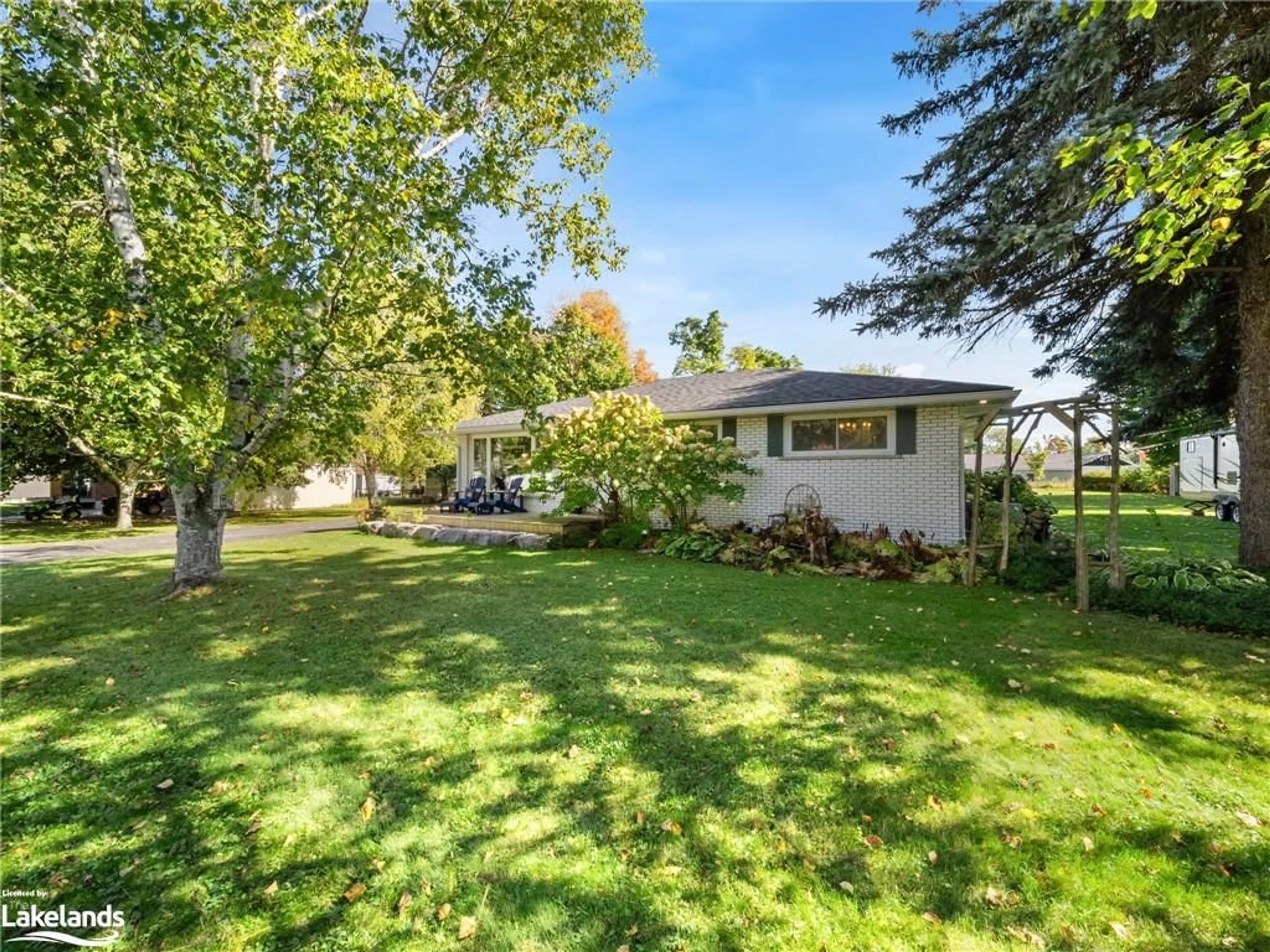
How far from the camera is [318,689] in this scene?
14.2ft

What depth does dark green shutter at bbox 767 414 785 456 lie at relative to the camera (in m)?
11.6

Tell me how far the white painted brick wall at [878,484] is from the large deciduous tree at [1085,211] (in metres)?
1.90

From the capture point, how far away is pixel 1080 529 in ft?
21.1

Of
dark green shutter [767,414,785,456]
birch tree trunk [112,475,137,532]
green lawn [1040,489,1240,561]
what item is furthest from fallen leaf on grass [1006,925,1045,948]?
birch tree trunk [112,475,137,532]

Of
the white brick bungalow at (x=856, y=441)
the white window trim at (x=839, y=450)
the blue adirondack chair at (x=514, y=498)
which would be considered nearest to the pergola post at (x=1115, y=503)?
the white brick bungalow at (x=856, y=441)

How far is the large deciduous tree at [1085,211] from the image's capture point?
18.8 ft

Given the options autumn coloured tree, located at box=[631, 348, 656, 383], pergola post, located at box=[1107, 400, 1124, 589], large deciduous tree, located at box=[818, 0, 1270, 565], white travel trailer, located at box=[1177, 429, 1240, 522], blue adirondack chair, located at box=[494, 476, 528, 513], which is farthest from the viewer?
autumn coloured tree, located at box=[631, 348, 656, 383]

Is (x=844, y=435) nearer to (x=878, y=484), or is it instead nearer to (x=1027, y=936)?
(x=878, y=484)

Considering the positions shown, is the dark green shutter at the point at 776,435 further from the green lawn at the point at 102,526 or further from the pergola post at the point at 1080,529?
the green lawn at the point at 102,526

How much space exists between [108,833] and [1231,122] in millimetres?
13005

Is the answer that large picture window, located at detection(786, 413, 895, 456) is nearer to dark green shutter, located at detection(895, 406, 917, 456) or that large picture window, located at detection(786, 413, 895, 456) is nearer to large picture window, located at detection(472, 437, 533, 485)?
dark green shutter, located at detection(895, 406, 917, 456)

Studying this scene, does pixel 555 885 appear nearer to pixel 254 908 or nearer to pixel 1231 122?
pixel 254 908

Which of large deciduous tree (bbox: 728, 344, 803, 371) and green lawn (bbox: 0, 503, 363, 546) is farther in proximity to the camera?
large deciduous tree (bbox: 728, 344, 803, 371)

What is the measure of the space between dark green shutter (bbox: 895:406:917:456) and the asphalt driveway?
42.0 feet
